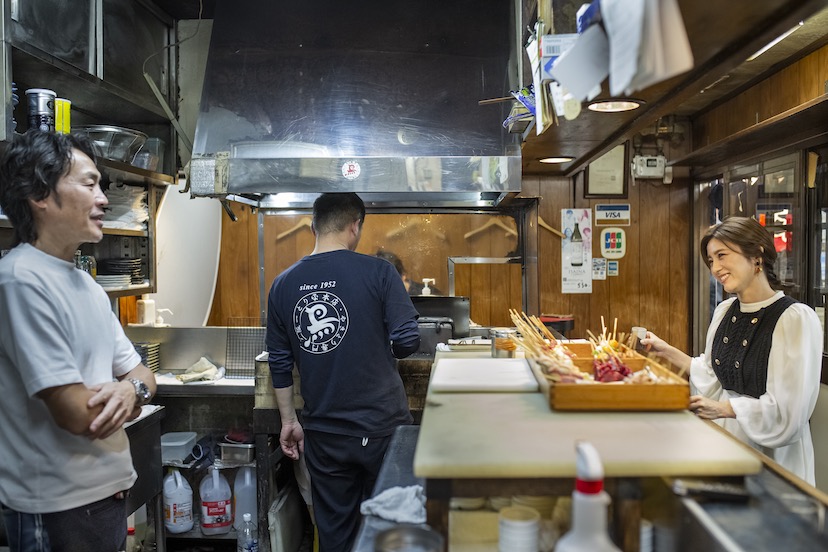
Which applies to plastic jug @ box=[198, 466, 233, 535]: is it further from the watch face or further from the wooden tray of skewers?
the wooden tray of skewers

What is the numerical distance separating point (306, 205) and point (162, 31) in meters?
1.44

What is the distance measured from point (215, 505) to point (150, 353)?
918 mm

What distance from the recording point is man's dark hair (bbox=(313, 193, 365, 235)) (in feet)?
8.43

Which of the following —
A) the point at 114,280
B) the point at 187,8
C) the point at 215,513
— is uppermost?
the point at 187,8

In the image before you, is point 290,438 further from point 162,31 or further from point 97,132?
point 162,31

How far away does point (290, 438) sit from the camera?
2734mm

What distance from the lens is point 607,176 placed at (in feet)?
14.5

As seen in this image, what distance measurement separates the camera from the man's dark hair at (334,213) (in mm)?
2568

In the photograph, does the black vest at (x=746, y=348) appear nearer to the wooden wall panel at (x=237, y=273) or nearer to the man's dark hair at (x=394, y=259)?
the man's dark hair at (x=394, y=259)

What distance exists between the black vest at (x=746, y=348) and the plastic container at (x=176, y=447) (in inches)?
102

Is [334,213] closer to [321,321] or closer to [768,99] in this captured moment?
[321,321]

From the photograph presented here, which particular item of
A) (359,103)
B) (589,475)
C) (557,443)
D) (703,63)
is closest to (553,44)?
(703,63)

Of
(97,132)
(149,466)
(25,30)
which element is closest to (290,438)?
(149,466)

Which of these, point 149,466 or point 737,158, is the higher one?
point 737,158
